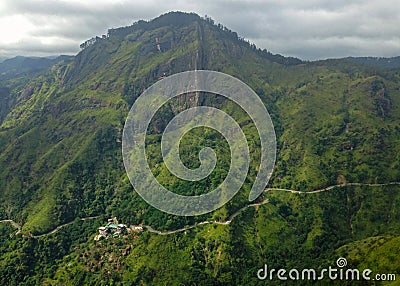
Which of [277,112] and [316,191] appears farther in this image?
[277,112]

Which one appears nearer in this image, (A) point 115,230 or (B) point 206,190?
(A) point 115,230

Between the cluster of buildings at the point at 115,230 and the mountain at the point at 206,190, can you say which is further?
the cluster of buildings at the point at 115,230

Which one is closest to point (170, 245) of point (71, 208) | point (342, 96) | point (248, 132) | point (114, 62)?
point (71, 208)

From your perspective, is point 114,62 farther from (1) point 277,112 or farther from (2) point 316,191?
(2) point 316,191

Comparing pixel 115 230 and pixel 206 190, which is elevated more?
pixel 206 190

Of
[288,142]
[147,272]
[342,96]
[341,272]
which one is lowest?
[147,272]

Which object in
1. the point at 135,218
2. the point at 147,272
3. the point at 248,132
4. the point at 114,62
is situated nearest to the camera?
the point at 147,272

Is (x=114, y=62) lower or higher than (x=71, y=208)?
higher

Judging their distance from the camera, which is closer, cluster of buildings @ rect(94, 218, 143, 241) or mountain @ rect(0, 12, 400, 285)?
mountain @ rect(0, 12, 400, 285)
